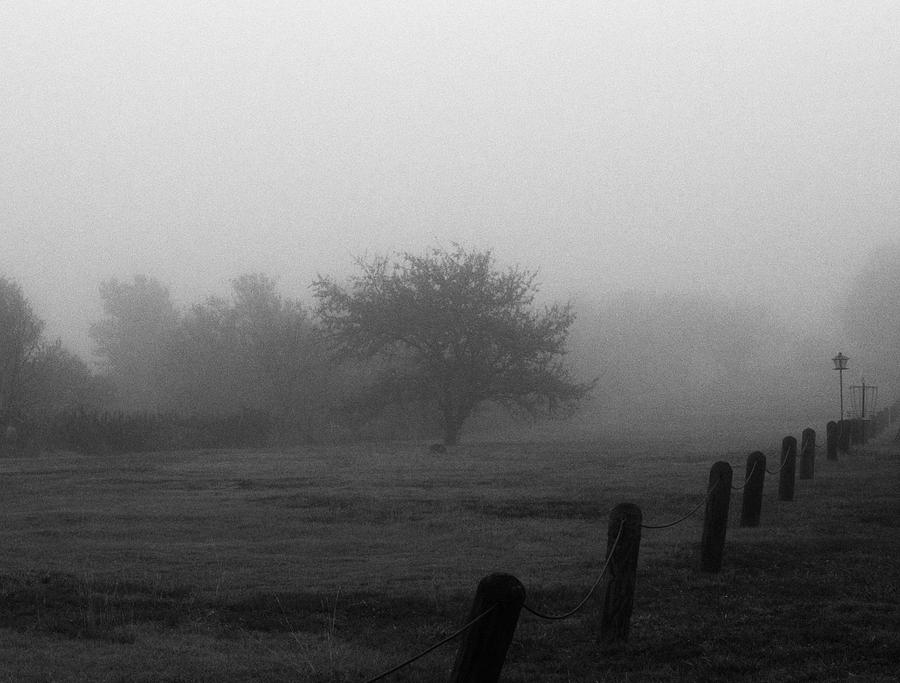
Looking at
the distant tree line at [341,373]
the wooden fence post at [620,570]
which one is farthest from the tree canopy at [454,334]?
the wooden fence post at [620,570]

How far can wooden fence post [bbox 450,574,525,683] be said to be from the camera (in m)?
5.48

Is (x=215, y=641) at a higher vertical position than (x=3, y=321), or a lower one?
lower

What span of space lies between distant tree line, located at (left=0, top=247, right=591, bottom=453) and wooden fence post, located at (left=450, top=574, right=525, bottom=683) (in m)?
44.4

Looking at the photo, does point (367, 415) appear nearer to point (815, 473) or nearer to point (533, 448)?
point (533, 448)

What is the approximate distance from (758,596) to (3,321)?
55909 millimetres

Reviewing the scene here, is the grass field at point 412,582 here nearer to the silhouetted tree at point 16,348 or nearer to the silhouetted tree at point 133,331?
the silhouetted tree at point 16,348

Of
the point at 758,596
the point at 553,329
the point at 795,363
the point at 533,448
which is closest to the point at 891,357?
the point at 795,363

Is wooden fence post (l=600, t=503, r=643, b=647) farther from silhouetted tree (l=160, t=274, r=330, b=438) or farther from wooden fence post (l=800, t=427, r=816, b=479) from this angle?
silhouetted tree (l=160, t=274, r=330, b=438)

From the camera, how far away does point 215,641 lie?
9.80 metres

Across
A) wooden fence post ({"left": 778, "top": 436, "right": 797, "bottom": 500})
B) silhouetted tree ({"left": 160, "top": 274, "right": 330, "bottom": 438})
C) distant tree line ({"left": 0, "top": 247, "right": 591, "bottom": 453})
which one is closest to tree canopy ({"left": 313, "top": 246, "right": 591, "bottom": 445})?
distant tree line ({"left": 0, "top": 247, "right": 591, "bottom": 453})

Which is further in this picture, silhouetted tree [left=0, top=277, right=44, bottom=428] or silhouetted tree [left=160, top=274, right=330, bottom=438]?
silhouetted tree [left=160, top=274, right=330, bottom=438]

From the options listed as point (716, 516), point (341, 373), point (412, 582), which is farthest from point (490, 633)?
point (341, 373)

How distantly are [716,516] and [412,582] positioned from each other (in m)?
3.57

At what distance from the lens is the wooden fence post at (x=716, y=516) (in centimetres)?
1204
